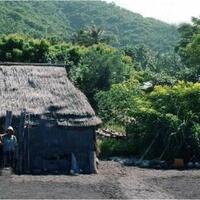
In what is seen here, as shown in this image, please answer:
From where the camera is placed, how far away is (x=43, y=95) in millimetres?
21750

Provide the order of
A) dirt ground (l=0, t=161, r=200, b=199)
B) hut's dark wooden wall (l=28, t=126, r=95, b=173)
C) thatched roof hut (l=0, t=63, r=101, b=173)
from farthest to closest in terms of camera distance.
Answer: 1. hut's dark wooden wall (l=28, t=126, r=95, b=173)
2. thatched roof hut (l=0, t=63, r=101, b=173)
3. dirt ground (l=0, t=161, r=200, b=199)

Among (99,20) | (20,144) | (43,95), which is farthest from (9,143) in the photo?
(99,20)

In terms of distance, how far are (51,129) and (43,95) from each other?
1.46m

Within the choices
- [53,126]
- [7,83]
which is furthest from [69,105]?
[7,83]

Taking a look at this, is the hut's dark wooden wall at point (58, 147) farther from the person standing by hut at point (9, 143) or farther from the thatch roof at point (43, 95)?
the person standing by hut at point (9, 143)

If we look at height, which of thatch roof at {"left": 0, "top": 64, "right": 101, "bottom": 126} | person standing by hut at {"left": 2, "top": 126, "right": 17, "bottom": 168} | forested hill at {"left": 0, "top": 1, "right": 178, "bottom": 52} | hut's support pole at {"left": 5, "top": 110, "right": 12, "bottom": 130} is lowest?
person standing by hut at {"left": 2, "top": 126, "right": 17, "bottom": 168}

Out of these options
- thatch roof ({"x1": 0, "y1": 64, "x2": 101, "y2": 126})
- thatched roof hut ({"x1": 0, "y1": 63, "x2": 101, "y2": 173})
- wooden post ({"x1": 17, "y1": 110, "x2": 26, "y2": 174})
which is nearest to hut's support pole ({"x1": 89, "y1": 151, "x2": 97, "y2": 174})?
thatched roof hut ({"x1": 0, "y1": 63, "x2": 101, "y2": 173})

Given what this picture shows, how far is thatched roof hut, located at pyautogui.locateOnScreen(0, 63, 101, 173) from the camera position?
2088 centimetres

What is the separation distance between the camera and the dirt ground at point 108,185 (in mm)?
17172

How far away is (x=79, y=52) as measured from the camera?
38.8m

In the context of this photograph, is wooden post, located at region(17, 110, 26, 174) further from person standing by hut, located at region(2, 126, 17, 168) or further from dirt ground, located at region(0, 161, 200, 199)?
dirt ground, located at region(0, 161, 200, 199)

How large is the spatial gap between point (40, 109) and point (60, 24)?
73.0 m

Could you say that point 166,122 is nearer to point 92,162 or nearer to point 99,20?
point 92,162

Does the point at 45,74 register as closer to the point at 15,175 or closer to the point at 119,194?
the point at 15,175
